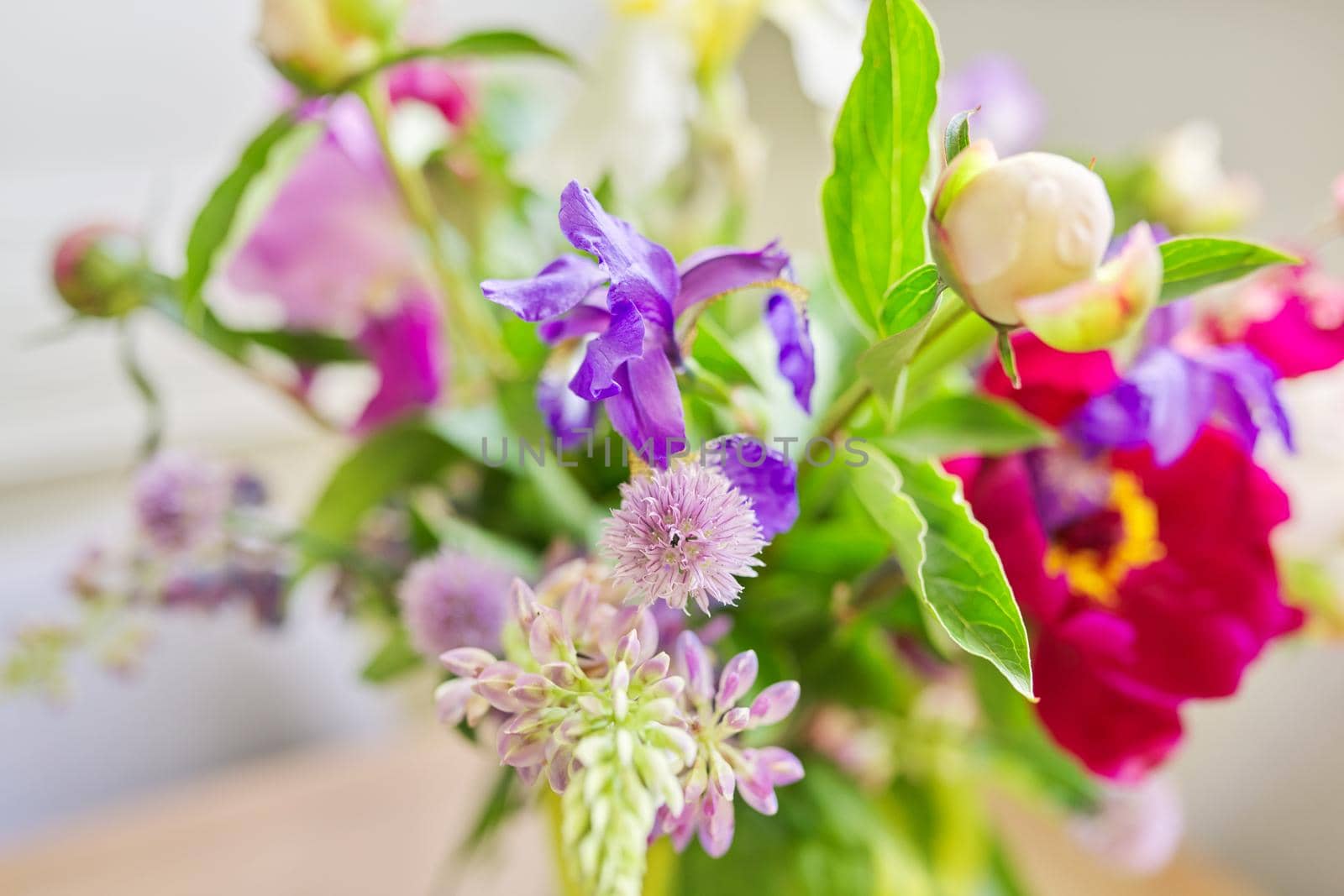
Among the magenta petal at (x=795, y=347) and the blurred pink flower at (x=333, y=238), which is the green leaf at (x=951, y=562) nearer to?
the magenta petal at (x=795, y=347)

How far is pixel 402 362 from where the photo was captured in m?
0.34

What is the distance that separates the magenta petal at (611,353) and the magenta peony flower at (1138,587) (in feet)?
0.40

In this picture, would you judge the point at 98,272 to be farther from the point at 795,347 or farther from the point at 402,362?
the point at 795,347

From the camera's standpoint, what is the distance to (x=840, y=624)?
28 centimetres

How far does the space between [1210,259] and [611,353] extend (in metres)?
0.11

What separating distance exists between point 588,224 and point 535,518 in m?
0.17

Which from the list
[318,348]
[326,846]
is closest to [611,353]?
[318,348]

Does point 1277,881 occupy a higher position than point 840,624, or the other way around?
point 840,624

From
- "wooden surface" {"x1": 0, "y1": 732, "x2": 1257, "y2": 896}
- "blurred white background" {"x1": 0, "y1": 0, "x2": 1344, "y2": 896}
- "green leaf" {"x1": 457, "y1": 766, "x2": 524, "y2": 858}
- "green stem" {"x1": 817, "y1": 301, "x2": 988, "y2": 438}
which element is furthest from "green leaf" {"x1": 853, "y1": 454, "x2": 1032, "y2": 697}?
"wooden surface" {"x1": 0, "y1": 732, "x2": 1257, "y2": 896}

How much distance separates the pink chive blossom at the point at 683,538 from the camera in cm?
15

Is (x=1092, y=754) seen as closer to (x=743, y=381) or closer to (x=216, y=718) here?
(x=743, y=381)

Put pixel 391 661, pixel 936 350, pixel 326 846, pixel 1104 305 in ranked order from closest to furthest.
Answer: pixel 1104 305 < pixel 936 350 < pixel 391 661 < pixel 326 846

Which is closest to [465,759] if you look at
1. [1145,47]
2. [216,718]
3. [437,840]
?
[437,840]

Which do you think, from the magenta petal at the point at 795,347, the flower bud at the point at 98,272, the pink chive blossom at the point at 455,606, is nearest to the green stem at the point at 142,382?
the flower bud at the point at 98,272
